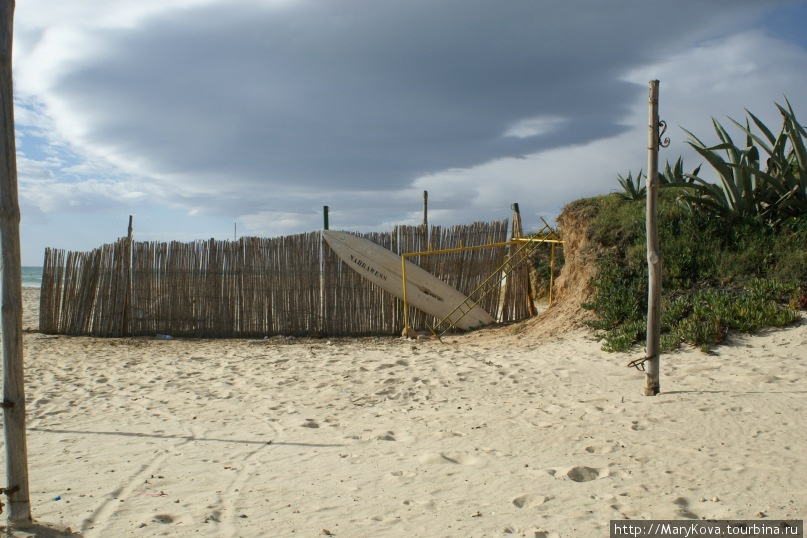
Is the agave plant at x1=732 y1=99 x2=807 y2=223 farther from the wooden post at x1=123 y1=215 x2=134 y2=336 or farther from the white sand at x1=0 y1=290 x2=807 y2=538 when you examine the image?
the wooden post at x1=123 y1=215 x2=134 y2=336

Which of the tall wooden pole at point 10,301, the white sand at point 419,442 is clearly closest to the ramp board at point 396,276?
the white sand at point 419,442

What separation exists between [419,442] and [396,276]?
522 cm

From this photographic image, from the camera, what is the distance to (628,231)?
8672 millimetres

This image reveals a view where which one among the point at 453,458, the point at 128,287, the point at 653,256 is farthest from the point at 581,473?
the point at 128,287

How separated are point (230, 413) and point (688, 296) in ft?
16.9

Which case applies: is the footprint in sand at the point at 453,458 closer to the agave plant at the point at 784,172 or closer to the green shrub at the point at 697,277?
the green shrub at the point at 697,277

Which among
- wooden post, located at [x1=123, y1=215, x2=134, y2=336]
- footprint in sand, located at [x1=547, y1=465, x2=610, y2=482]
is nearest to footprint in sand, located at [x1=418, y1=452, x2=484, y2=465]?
footprint in sand, located at [x1=547, y1=465, x2=610, y2=482]

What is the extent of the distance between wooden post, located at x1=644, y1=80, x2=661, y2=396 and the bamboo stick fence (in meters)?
4.45

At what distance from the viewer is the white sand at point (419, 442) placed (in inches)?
122

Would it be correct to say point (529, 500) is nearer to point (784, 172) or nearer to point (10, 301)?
point (10, 301)

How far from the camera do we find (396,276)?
30.8 ft

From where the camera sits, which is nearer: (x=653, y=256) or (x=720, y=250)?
(x=653, y=256)

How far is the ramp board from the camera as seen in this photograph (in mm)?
9375

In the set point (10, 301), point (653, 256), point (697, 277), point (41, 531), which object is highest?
point (653, 256)
